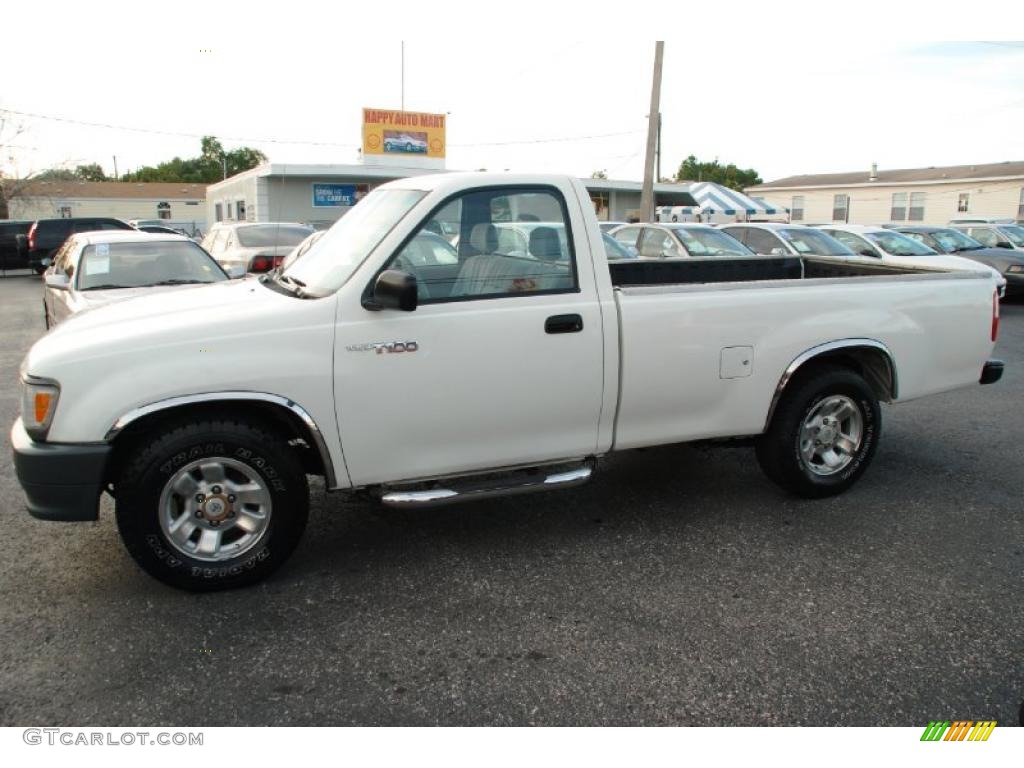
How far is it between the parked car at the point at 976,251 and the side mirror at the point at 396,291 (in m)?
15.0

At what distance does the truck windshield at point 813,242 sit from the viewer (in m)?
14.1

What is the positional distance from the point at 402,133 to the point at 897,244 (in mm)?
26328

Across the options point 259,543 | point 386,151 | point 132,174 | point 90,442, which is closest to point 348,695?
point 259,543

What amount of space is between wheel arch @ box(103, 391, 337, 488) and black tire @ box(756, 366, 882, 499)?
8.63 ft

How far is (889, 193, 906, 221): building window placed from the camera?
46.3 m

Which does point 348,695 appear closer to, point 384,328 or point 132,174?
point 384,328

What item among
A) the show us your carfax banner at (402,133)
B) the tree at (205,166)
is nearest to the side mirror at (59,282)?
the show us your carfax banner at (402,133)

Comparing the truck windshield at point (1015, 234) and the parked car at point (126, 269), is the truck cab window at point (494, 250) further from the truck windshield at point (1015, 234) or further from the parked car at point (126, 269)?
the truck windshield at point (1015, 234)

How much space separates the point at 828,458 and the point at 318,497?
3.22 meters

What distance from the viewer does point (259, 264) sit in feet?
37.2

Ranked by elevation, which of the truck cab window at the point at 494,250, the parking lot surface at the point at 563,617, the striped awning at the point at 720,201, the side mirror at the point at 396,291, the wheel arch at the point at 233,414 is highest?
the striped awning at the point at 720,201

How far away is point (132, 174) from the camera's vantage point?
112 meters

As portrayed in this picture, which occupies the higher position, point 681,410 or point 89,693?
point 681,410
